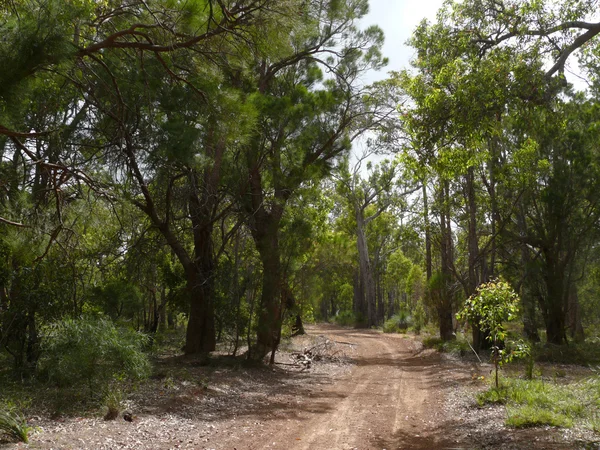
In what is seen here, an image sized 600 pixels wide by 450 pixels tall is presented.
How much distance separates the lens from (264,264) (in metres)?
13.5

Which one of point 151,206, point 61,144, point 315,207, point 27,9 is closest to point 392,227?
point 315,207

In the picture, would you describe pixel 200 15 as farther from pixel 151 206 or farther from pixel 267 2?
pixel 151 206

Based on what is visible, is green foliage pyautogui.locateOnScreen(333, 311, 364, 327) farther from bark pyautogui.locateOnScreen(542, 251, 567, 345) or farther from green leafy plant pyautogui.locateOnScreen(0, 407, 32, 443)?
green leafy plant pyautogui.locateOnScreen(0, 407, 32, 443)

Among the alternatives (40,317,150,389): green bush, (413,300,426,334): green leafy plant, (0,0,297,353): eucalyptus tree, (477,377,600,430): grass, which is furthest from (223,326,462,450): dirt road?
(413,300,426,334): green leafy plant

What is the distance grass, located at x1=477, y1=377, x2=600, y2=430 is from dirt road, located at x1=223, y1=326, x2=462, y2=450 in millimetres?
967

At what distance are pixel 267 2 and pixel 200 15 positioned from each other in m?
0.82

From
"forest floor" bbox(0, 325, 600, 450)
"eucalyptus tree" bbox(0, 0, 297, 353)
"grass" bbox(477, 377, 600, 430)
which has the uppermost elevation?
"eucalyptus tree" bbox(0, 0, 297, 353)

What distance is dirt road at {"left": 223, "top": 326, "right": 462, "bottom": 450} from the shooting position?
6.91 m

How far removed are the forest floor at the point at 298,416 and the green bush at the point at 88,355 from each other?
1.91 ft

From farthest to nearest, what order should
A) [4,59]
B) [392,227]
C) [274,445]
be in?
1. [392,227]
2. [274,445]
3. [4,59]

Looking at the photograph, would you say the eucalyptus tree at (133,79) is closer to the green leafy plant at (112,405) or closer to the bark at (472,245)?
the green leafy plant at (112,405)

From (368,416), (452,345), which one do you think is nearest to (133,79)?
(368,416)

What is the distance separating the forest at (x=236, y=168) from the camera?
6875 mm

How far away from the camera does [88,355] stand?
802cm
